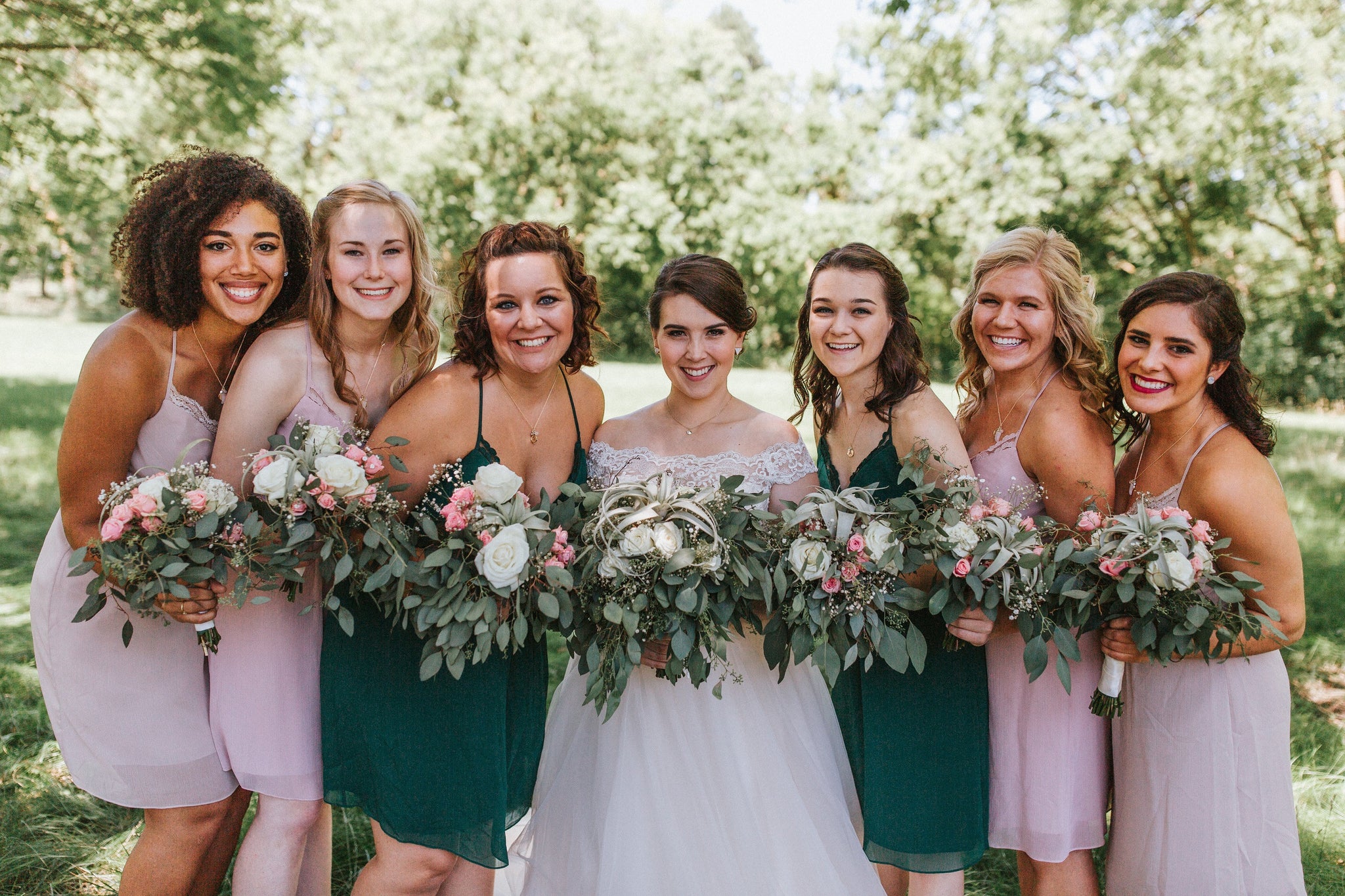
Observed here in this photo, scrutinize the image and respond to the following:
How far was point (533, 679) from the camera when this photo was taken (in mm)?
3414

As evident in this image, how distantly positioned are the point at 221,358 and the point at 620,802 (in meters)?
2.20

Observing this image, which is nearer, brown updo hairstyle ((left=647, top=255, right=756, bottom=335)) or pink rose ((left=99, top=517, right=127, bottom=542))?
pink rose ((left=99, top=517, right=127, bottom=542))

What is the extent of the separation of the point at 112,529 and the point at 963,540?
2612 mm

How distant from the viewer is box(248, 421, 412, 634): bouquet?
2811mm

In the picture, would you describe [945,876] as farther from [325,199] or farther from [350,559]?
[325,199]

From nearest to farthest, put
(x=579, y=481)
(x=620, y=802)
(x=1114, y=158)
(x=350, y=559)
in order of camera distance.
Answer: (x=350, y=559) < (x=620, y=802) < (x=579, y=481) < (x=1114, y=158)

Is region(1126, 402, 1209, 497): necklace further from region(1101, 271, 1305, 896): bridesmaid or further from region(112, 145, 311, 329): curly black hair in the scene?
region(112, 145, 311, 329): curly black hair

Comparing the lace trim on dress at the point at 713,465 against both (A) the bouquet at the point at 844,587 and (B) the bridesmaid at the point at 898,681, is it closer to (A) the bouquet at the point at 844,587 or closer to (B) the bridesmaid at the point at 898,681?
(B) the bridesmaid at the point at 898,681

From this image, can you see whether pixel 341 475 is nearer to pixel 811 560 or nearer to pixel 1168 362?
pixel 811 560

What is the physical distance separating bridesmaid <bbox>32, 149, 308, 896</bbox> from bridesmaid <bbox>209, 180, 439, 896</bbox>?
5.5 inches

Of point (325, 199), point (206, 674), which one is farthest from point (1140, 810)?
point (325, 199)

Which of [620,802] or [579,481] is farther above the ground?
[579,481]

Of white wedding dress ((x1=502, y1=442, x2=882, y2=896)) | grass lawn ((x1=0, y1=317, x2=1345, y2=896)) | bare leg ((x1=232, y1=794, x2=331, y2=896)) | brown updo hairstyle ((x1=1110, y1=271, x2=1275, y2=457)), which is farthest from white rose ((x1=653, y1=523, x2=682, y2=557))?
grass lawn ((x1=0, y1=317, x2=1345, y2=896))

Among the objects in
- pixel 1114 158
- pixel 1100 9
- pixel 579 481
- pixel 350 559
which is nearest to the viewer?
pixel 350 559
